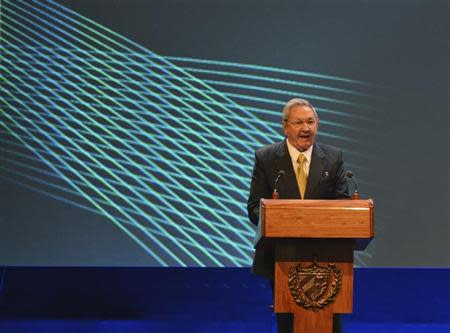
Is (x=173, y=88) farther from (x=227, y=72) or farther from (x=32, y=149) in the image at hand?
(x=32, y=149)

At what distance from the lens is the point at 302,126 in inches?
149

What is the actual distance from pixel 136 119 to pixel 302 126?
5.66ft

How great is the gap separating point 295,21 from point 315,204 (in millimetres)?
2219

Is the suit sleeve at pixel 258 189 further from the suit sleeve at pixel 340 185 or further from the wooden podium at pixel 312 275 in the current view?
the wooden podium at pixel 312 275

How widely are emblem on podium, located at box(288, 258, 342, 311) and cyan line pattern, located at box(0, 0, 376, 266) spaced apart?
→ 1.94 meters

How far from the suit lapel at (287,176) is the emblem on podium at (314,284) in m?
0.48

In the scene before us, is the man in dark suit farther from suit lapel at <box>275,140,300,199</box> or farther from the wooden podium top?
the wooden podium top

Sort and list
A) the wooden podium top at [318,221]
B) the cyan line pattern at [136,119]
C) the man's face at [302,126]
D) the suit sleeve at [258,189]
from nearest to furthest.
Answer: the wooden podium top at [318,221]
the man's face at [302,126]
the suit sleeve at [258,189]
the cyan line pattern at [136,119]

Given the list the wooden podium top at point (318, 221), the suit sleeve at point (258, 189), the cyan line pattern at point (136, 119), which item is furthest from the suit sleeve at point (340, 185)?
the cyan line pattern at point (136, 119)

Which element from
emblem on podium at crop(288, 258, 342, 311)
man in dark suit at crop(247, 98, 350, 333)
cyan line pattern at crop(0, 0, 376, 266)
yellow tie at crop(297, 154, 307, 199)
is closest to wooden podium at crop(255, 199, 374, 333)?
emblem on podium at crop(288, 258, 342, 311)

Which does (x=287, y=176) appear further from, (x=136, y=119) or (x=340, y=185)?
(x=136, y=119)

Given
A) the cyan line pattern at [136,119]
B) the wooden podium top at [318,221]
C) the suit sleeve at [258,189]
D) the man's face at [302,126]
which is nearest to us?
the wooden podium top at [318,221]

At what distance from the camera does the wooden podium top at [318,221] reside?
3.28 meters

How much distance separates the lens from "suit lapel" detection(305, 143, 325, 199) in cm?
381
